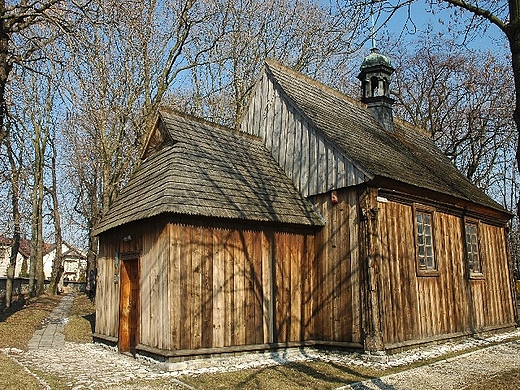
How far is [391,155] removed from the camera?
45.1 feet

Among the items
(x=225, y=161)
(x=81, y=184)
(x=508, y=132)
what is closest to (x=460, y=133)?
(x=508, y=132)

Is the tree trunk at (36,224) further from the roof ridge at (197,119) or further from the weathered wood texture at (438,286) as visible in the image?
the weathered wood texture at (438,286)

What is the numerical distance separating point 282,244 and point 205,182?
2.40 m

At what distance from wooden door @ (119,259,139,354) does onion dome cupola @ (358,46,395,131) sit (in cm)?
1024

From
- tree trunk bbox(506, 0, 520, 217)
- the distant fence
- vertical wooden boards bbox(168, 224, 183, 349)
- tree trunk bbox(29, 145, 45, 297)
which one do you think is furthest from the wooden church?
the distant fence

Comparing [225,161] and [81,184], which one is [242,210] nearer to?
[225,161]

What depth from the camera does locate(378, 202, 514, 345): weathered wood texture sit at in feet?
36.7

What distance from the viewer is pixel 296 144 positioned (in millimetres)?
13250

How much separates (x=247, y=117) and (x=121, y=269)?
249 inches

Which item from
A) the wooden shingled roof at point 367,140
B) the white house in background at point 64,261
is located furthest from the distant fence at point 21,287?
the wooden shingled roof at point 367,140

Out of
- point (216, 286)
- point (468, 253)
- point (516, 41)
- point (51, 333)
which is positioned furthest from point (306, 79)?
point (51, 333)

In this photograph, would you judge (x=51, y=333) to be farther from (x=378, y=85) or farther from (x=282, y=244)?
(x=378, y=85)

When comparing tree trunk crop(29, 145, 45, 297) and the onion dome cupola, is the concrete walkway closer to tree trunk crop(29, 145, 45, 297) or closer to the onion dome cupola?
tree trunk crop(29, 145, 45, 297)

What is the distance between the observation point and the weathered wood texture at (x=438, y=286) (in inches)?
440
